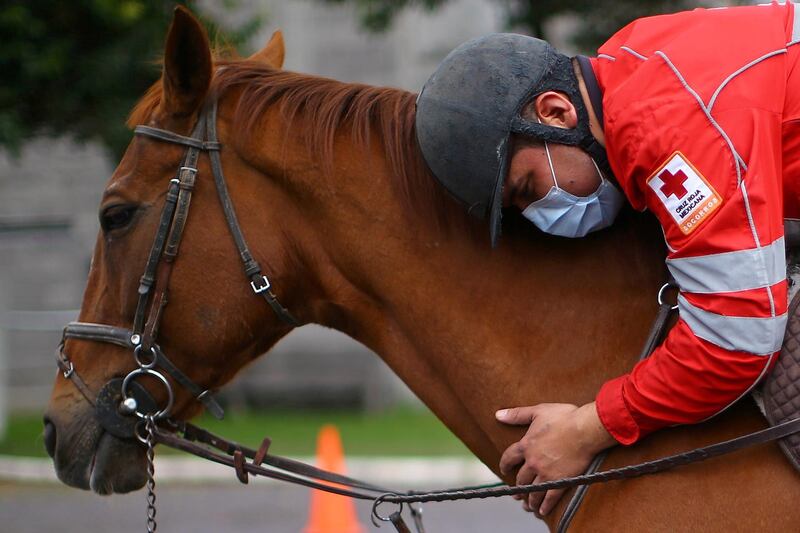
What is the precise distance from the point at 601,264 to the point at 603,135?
1.14 ft

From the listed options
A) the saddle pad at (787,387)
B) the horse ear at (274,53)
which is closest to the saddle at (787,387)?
the saddle pad at (787,387)

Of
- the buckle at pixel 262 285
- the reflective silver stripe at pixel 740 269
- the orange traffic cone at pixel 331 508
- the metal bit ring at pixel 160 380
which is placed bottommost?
the orange traffic cone at pixel 331 508

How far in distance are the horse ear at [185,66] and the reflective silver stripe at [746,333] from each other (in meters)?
1.52

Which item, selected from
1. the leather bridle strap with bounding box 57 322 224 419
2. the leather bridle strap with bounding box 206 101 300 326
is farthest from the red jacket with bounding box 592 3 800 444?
the leather bridle strap with bounding box 57 322 224 419

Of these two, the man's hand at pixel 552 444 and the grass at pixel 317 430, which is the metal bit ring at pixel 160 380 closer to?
the man's hand at pixel 552 444

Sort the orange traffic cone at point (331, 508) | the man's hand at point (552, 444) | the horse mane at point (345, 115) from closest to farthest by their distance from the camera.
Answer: the man's hand at point (552, 444)
the horse mane at point (345, 115)
the orange traffic cone at point (331, 508)

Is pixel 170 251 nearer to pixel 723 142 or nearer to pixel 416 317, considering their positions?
pixel 416 317

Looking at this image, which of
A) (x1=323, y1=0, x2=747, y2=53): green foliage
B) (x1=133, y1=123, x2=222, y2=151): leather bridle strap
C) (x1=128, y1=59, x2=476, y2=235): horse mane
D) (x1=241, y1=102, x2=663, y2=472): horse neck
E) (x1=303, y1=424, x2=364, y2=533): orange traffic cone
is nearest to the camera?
(x1=241, y1=102, x2=663, y2=472): horse neck

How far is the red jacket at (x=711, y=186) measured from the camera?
2.09 metres

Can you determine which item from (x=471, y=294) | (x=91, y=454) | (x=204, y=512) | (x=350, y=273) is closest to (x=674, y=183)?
(x=471, y=294)

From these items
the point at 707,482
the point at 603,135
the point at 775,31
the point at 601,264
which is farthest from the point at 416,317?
the point at 775,31

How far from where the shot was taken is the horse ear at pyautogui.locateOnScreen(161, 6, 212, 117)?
2605 mm

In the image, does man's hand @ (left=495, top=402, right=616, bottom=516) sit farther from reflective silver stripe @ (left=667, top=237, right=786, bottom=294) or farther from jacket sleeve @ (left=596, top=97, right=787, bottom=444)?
reflective silver stripe @ (left=667, top=237, right=786, bottom=294)

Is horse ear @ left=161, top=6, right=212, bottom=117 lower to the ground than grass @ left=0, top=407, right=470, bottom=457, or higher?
higher
